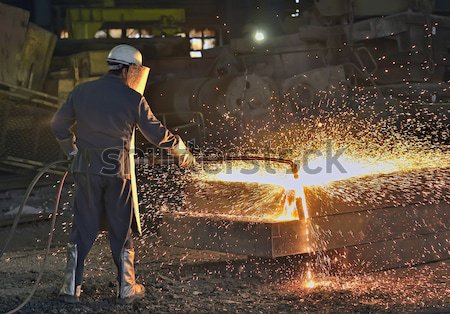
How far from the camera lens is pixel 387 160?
6852 millimetres

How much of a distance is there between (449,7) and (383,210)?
7.93m

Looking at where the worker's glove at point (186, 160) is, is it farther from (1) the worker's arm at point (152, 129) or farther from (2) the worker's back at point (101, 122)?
(2) the worker's back at point (101, 122)

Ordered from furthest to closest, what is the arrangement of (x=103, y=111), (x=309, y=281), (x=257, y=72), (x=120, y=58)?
1. (x=257, y=72)
2. (x=309, y=281)
3. (x=120, y=58)
4. (x=103, y=111)

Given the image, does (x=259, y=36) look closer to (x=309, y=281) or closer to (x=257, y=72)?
(x=257, y=72)

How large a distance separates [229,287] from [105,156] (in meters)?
1.34

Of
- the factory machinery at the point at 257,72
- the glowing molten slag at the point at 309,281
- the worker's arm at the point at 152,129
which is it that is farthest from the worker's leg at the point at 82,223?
the factory machinery at the point at 257,72

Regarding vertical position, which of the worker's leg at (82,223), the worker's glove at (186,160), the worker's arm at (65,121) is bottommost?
the worker's leg at (82,223)

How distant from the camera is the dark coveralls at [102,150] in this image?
4531mm

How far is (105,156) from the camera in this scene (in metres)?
4.55

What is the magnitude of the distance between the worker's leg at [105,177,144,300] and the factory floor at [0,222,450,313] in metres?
0.14

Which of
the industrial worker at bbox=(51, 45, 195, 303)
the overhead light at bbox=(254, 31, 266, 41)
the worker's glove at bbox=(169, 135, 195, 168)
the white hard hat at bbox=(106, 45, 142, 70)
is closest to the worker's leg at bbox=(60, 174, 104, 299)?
the industrial worker at bbox=(51, 45, 195, 303)

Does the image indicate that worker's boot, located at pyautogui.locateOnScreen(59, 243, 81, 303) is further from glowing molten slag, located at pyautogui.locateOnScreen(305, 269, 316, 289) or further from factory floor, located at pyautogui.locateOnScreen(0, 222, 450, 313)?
glowing molten slag, located at pyautogui.locateOnScreen(305, 269, 316, 289)

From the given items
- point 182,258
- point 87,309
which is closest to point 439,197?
point 182,258

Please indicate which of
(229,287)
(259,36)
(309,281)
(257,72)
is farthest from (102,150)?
(259,36)
